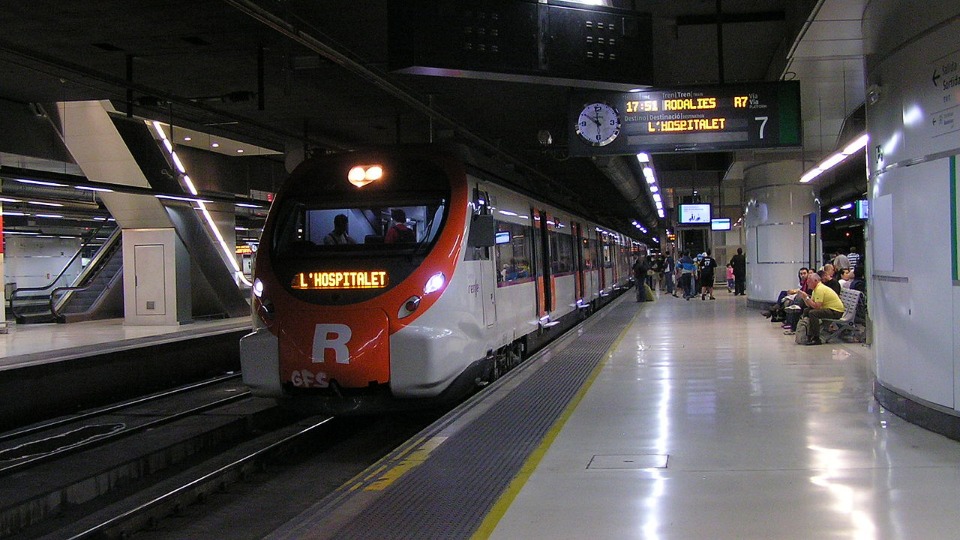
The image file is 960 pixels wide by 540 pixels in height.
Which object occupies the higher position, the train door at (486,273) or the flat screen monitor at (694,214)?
the flat screen monitor at (694,214)

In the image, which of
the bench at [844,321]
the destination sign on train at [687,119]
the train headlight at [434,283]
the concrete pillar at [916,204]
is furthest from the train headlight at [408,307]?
the bench at [844,321]

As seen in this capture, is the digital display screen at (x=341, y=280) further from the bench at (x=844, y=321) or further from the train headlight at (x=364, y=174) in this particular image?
the bench at (x=844, y=321)

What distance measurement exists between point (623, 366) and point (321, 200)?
4712 mm

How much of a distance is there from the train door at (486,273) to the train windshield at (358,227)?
0.70 m

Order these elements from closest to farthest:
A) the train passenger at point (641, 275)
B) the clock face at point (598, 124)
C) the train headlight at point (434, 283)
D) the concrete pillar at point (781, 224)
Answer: the train headlight at point (434, 283) → the clock face at point (598, 124) → the concrete pillar at point (781, 224) → the train passenger at point (641, 275)

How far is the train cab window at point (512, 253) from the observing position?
9.77 metres

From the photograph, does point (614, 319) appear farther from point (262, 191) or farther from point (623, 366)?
point (262, 191)

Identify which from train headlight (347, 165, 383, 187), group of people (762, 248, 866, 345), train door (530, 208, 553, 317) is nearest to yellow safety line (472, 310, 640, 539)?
train headlight (347, 165, 383, 187)

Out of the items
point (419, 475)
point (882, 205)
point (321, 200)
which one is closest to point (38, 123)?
point (321, 200)

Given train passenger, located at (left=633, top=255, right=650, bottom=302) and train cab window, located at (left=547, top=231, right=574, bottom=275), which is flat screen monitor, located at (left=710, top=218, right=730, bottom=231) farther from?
train cab window, located at (left=547, top=231, right=574, bottom=275)

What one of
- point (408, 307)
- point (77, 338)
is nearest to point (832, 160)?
point (408, 307)

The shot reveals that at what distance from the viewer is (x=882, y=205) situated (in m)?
7.10

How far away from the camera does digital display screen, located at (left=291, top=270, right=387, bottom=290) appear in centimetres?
755

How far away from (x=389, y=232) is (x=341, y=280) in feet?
2.32
